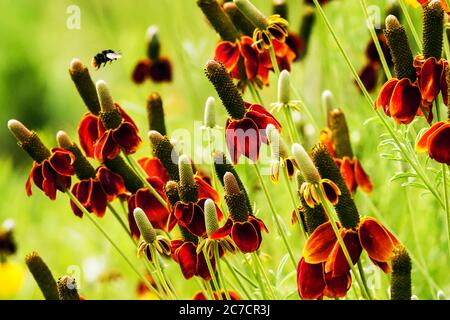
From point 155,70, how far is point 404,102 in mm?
888

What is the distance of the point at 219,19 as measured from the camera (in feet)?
3.68

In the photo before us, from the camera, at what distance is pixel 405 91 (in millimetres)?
907

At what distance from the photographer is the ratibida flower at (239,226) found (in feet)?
2.95

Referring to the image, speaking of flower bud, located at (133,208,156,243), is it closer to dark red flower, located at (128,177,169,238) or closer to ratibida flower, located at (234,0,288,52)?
dark red flower, located at (128,177,169,238)

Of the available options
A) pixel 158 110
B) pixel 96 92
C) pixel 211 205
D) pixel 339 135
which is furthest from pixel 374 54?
pixel 211 205

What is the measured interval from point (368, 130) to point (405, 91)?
656 millimetres

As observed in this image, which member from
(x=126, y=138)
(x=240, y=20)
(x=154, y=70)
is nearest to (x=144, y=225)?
(x=126, y=138)

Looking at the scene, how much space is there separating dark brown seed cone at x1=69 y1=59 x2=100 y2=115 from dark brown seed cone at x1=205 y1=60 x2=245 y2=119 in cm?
20

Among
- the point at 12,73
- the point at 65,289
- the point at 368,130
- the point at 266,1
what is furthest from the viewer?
the point at 12,73

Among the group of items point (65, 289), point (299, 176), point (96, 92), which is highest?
point (96, 92)

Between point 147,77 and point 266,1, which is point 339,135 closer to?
point 147,77

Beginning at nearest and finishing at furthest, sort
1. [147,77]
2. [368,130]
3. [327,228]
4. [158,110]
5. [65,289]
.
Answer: [327,228] < [65,289] < [158,110] < [368,130] < [147,77]

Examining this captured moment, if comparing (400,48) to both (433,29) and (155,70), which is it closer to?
(433,29)

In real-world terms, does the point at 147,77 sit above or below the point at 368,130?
above
